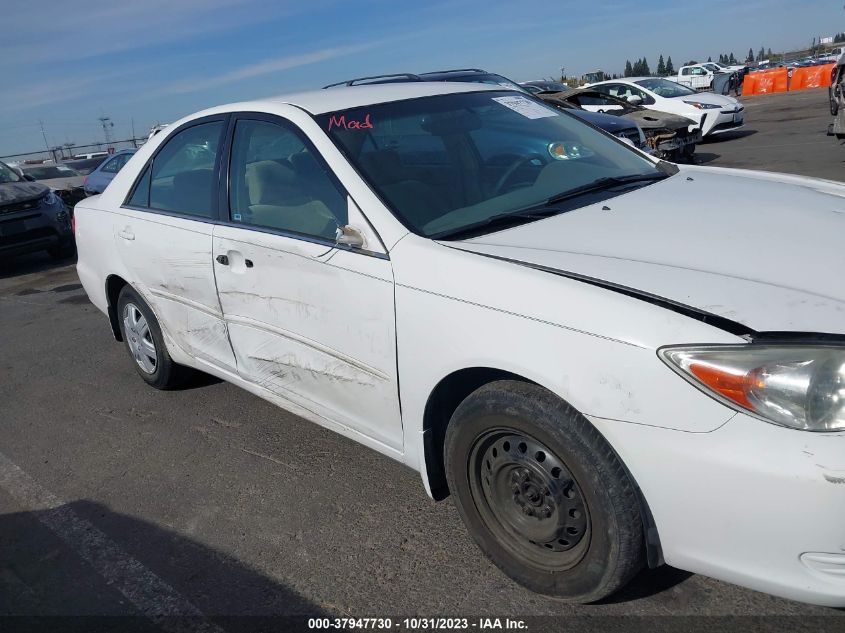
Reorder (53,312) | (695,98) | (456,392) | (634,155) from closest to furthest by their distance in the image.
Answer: (456,392) < (634,155) < (53,312) < (695,98)

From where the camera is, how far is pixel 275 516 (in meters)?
3.32

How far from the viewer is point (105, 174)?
13.8 m

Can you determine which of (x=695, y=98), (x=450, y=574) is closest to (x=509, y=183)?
(x=450, y=574)

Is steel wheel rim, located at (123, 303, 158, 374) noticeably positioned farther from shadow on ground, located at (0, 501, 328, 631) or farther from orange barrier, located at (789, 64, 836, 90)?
orange barrier, located at (789, 64, 836, 90)

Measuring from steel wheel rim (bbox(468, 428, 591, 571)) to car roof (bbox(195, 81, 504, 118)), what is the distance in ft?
5.77

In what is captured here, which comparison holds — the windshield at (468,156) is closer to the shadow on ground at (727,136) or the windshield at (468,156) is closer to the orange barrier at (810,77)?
the shadow on ground at (727,136)

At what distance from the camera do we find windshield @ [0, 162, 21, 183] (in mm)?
11453

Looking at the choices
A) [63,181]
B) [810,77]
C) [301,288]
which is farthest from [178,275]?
[810,77]

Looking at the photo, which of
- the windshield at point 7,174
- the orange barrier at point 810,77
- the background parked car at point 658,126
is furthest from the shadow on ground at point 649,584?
the orange barrier at point 810,77

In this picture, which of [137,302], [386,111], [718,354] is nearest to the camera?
[718,354]

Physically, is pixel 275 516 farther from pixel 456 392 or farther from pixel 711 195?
pixel 711 195

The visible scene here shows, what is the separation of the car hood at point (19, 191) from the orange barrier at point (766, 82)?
99.3 ft

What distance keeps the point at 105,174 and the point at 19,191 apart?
306cm

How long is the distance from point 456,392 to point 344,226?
2.60 ft
